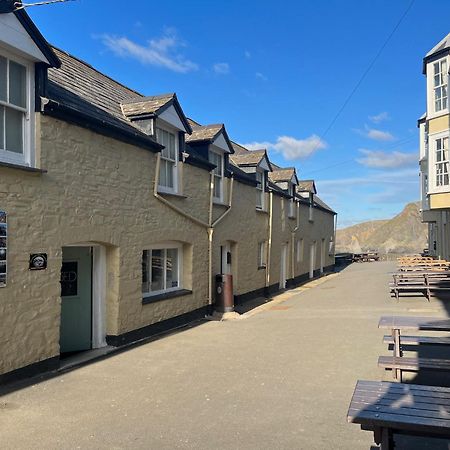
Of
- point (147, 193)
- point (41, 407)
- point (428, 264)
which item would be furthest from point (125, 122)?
point (428, 264)

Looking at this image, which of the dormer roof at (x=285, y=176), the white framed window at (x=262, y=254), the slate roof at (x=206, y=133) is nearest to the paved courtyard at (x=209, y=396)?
the slate roof at (x=206, y=133)

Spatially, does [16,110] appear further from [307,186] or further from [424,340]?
[307,186]

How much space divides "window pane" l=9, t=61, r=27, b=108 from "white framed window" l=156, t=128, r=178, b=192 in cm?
411

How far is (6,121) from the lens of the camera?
677cm

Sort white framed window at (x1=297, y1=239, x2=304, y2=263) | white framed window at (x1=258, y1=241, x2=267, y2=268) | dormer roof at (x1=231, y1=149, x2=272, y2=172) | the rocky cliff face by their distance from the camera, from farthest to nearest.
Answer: the rocky cliff face → white framed window at (x1=297, y1=239, x2=304, y2=263) → white framed window at (x1=258, y1=241, x2=267, y2=268) → dormer roof at (x1=231, y1=149, x2=272, y2=172)

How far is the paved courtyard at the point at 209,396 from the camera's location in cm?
468

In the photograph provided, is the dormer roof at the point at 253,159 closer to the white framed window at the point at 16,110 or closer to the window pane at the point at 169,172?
the window pane at the point at 169,172

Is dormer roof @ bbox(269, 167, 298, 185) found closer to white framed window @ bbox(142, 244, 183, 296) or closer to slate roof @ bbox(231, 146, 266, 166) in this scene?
slate roof @ bbox(231, 146, 266, 166)

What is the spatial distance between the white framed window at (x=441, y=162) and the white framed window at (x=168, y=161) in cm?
1010

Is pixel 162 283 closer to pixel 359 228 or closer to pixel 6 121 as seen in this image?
pixel 6 121

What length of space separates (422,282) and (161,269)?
9.93m

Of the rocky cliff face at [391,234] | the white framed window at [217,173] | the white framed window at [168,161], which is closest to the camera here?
the white framed window at [168,161]

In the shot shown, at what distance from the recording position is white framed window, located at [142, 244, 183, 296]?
10656 mm

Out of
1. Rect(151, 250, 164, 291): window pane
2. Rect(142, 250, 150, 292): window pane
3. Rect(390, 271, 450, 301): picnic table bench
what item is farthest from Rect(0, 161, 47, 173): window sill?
Rect(390, 271, 450, 301): picnic table bench
